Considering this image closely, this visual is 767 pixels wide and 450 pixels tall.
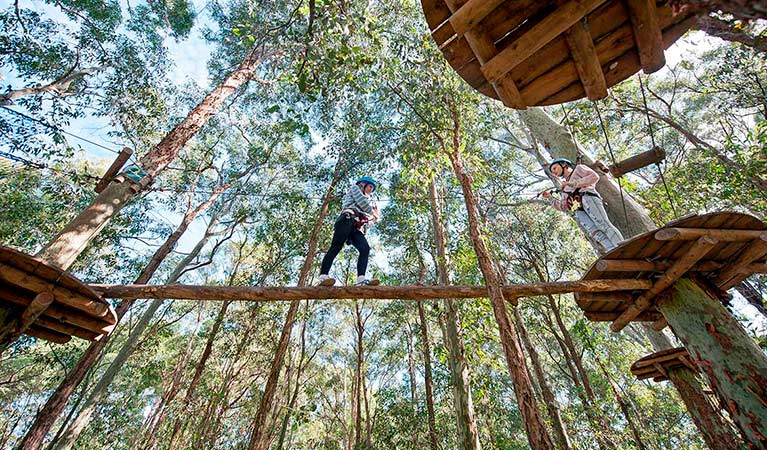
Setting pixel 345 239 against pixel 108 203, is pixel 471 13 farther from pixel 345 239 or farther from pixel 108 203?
pixel 108 203

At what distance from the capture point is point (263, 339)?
12.3m

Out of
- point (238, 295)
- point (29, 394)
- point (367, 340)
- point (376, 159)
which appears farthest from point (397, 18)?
point (29, 394)

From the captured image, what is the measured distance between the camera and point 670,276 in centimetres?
301

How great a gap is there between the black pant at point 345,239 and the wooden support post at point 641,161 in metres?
2.99

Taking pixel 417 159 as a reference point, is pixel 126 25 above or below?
above

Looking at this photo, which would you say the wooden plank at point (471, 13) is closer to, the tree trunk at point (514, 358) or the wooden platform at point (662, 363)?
Result: the tree trunk at point (514, 358)

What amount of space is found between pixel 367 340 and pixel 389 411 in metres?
7.17

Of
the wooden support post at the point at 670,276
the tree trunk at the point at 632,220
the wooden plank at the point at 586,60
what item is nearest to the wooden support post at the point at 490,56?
the wooden plank at the point at 586,60

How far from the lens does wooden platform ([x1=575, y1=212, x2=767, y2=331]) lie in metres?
2.66

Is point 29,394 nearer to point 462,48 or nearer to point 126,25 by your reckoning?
point 126,25

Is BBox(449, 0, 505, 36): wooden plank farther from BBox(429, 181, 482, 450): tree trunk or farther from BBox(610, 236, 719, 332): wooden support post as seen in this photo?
BBox(429, 181, 482, 450): tree trunk

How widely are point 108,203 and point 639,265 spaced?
5.96m

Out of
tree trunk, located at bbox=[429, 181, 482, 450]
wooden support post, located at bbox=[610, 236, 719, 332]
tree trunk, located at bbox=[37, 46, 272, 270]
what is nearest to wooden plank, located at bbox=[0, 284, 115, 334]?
tree trunk, located at bbox=[37, 46, 272, 270]

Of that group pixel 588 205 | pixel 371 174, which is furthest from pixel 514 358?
pixel 371 174
